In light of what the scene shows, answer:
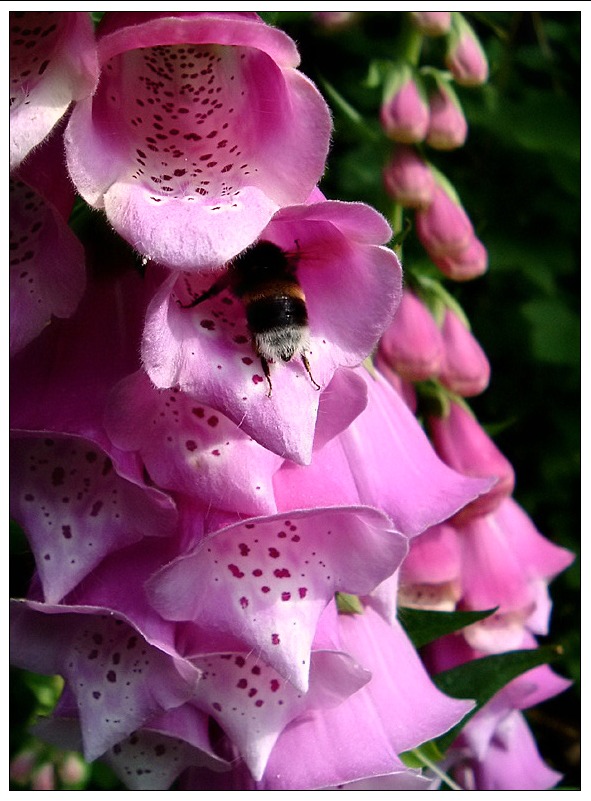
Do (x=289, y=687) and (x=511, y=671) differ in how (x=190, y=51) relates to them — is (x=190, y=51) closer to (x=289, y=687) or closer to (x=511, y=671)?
(x=289, y=687)

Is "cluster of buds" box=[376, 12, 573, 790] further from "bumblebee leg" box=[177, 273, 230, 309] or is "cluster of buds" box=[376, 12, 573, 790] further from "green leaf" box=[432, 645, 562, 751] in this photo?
"bumblebee leg" box=[177, 273, 230, 309]

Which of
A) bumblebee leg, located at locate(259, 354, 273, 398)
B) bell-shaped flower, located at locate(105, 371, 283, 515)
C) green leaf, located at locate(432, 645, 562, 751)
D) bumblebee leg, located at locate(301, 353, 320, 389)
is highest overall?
bumblebee leg, located at locate(259, 354, 273, 398)

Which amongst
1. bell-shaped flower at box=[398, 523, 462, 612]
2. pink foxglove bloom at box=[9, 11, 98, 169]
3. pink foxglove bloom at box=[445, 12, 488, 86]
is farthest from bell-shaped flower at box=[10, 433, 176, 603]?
pink foxglove bloom at box=[445, 12, 488, 86]

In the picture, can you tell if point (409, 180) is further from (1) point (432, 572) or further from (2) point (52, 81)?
(2) point (52, 81)

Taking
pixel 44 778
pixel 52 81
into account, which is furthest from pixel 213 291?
pixel 44 778
